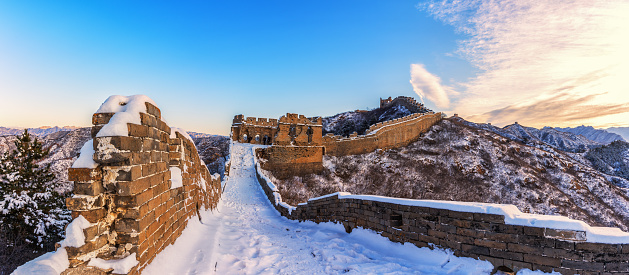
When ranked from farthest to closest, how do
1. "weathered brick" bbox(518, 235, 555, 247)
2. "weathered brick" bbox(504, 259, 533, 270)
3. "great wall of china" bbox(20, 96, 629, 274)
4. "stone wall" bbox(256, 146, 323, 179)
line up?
1. "stone wall" bbox(256, 146, 323, 179)
2. "weathered brick" bbox(504, 259, 533, 270)
3. "weathered brick" bbox(518, 235, 555, 247)
4. "great wall of china" bbox(20, 96, 629, 274)

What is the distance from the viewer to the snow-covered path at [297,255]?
413 cm

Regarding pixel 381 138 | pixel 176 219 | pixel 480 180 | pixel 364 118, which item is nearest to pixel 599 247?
pixel 176 219

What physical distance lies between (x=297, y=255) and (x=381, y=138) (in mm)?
29999

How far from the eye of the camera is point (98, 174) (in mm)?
2885

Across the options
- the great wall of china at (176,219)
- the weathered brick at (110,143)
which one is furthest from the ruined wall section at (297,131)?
the weathered brick at (110,143)

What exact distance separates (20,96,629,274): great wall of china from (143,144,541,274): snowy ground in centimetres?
19

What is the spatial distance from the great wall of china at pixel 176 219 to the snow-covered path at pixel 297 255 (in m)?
0.20

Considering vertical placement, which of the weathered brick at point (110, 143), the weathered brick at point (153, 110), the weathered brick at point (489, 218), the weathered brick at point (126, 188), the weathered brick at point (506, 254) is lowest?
the weathered brick at point (506, 254)

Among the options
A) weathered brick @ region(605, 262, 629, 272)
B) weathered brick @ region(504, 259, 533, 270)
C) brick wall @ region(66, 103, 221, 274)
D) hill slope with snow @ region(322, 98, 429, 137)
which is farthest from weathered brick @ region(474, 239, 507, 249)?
hill slope with snow @ region(322, 98, 429, 137)

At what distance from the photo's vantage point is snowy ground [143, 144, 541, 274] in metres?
4.13

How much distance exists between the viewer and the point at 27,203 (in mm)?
13414

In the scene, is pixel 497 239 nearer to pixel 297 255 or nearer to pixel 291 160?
pixel 297 255

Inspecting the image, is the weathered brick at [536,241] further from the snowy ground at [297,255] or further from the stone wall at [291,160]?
the stone wall at [291,160]

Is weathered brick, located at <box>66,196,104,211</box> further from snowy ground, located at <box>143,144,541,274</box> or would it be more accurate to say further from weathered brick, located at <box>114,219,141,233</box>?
snowy ground, located at <box>143,144,541,274</box>
